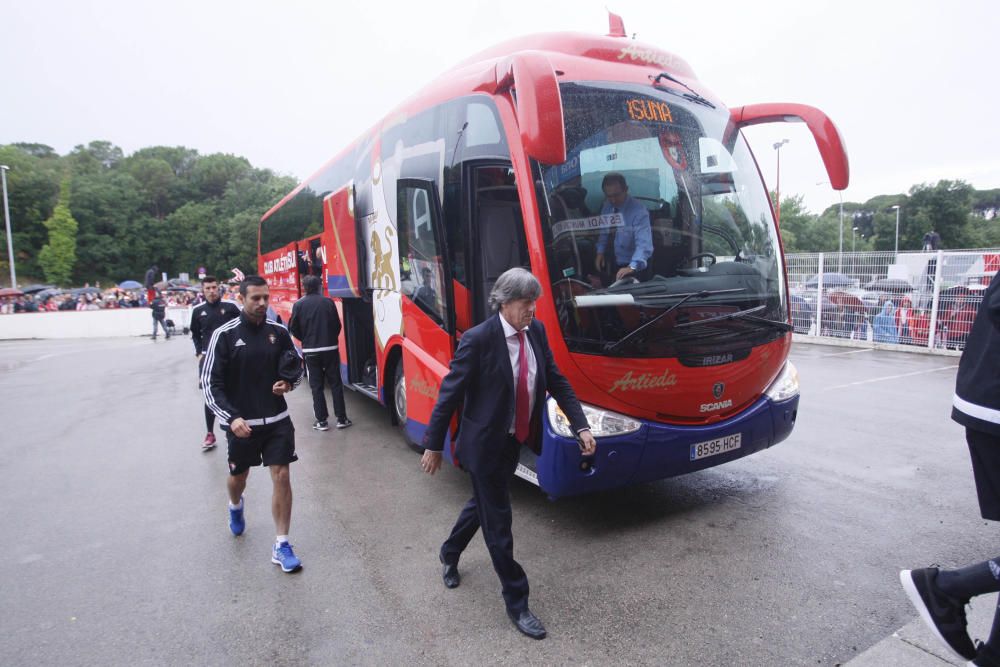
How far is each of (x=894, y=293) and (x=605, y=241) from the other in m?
11.7

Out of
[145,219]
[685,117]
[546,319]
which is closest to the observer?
[546,319]

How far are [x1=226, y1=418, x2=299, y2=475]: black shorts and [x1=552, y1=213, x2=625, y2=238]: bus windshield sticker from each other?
2178 millimetres

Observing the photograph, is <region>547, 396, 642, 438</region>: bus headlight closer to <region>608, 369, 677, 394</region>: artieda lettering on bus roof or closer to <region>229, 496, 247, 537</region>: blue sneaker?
<region>608, 369, 677, 394</region>: artieda lettering on bus roof

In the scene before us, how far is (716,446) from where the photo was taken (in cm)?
402

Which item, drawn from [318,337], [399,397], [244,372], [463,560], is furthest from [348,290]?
[463,560]

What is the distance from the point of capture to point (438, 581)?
11.4 feet

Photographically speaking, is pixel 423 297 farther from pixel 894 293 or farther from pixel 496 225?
pixel 894 293

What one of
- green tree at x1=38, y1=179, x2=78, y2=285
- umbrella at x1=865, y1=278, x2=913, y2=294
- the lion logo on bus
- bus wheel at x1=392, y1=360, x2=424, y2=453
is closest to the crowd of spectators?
green tree at x1=38, y1=179, x2=78, y2=285

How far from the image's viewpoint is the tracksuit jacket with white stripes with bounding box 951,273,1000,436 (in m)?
2.17

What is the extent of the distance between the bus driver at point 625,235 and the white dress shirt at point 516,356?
1002mm

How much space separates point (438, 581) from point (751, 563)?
1.88 metres

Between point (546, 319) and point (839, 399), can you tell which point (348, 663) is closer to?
point (546, 319)

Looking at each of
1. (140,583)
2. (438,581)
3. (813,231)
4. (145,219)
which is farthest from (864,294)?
(145,219)

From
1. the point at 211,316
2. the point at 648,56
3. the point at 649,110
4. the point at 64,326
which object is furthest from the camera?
the point at 64,326
